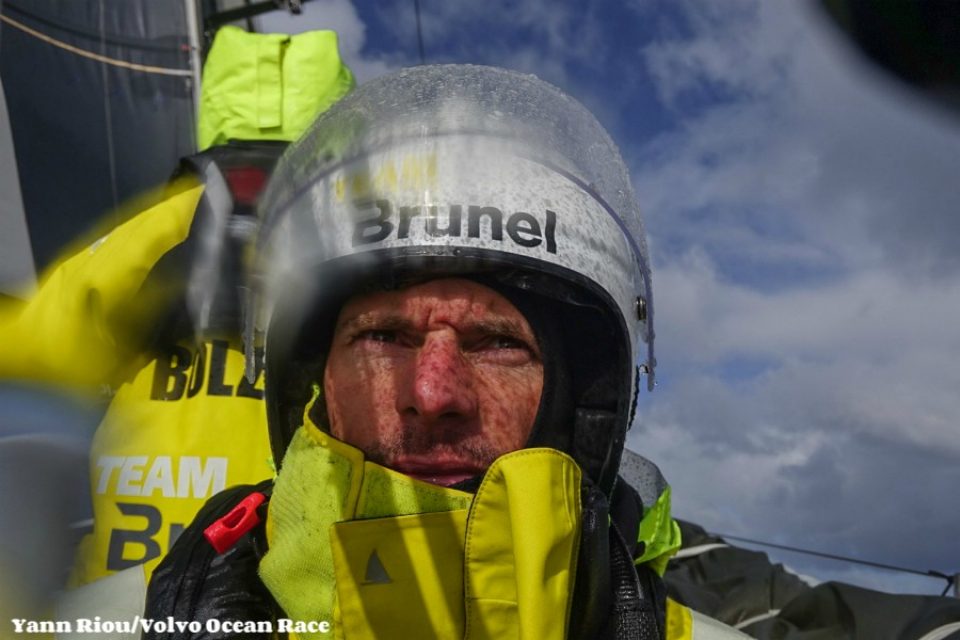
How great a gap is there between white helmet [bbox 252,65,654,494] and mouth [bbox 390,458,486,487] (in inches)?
6.8

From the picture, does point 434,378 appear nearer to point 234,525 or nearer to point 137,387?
point 234,525

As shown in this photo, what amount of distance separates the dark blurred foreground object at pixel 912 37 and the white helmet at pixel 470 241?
0.57m

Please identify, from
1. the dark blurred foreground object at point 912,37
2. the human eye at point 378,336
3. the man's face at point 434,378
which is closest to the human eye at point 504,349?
the man's face at point 434,378

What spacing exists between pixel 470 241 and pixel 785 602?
2036mm

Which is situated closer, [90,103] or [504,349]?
[504,349]

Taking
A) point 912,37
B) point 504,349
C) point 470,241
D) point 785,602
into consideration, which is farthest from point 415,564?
point 785,602

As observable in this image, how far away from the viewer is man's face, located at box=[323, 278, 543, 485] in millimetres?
1159

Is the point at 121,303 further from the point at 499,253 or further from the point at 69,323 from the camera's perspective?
the point at 499,253

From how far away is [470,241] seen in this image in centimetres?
129

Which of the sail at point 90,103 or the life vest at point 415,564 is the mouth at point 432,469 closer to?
the life vest at point 415,564

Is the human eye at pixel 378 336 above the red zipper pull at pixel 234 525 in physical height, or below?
above

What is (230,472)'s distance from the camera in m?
1.94

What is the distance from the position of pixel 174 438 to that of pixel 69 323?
→ 0.40 meters

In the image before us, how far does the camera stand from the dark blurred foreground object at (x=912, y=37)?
1.25 m
